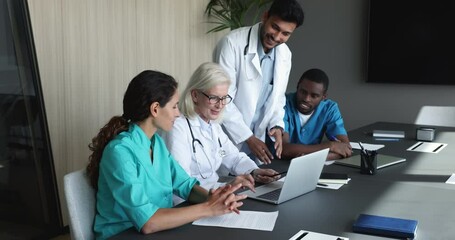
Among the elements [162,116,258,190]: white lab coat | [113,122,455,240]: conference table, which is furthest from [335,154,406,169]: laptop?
[162,116,258,190]: white lab coat

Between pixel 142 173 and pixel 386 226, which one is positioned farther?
pixel 142 173

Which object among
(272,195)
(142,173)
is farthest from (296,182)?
(142,173)

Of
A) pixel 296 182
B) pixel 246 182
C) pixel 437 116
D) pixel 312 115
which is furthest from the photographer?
pixel 437 116

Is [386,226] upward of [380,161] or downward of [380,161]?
upward

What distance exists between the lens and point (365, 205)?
71.9 inches

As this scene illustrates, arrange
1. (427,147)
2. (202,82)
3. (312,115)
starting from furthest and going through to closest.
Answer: (312,115)
(427,147)
(202,82)

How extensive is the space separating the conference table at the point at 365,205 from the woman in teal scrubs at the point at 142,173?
0.06 meters

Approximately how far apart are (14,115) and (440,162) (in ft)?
8.02

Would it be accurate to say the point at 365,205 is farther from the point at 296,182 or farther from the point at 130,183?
the point at 130,183

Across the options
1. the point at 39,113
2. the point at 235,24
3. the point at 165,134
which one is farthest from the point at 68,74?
the point at 235,24

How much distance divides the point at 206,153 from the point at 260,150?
0.36 meters

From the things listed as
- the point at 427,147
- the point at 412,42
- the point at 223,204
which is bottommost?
the point at 427,147

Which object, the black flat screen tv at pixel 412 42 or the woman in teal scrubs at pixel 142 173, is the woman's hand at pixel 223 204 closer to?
the woman in teal scrubs at pixel 142 173

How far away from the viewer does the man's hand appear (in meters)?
2.55
